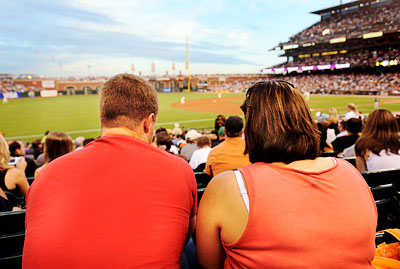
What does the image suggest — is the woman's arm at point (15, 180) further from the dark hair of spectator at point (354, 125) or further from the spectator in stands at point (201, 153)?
the dark hair of spectator at point (354, 125)

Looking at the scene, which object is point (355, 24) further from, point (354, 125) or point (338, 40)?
point (354, 125)

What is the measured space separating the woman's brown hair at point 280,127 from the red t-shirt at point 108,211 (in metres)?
0.55

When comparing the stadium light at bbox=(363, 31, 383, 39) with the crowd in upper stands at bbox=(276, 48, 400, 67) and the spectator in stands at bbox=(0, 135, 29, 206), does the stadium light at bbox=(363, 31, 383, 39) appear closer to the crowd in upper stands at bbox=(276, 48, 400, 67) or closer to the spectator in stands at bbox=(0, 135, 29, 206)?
the crowd in upper stands at bbox=(276, 48, 400, 67)

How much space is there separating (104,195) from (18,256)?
4.90 ft

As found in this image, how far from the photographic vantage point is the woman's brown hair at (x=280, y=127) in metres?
1.57

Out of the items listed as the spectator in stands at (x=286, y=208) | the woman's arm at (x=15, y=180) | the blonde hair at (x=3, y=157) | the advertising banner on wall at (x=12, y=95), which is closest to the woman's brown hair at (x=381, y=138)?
the spectator in stands at (x=286, y=208)

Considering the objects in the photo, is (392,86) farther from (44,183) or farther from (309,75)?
(44,183)

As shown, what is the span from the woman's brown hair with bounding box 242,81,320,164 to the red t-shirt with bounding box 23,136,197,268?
0.55 meters

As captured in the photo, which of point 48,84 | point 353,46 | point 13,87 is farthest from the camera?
point 48,84

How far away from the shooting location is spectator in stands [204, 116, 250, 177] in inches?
146

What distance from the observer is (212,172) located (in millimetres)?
3898

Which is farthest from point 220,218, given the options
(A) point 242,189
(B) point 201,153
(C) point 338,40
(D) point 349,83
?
(C) point 338,40

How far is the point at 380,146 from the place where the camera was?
12.0 ft

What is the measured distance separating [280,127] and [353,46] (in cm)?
6628
